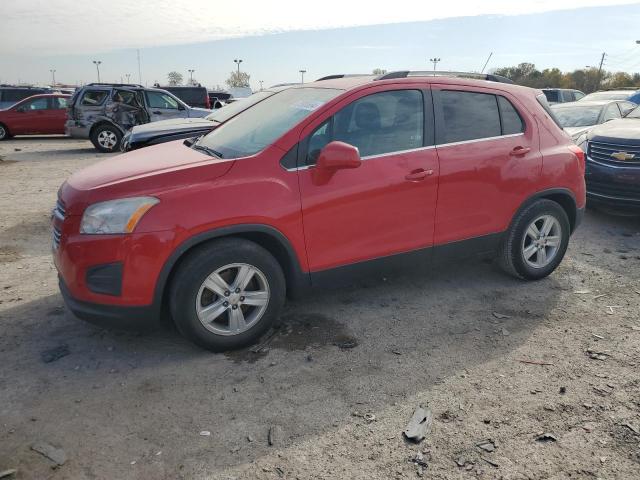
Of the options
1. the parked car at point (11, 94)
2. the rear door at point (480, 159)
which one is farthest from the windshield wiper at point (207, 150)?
the parked car at point (11, 94)

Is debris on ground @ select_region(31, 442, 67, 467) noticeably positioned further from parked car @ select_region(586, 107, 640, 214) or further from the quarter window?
parked car @ select_region(586, 107, 640, 214)

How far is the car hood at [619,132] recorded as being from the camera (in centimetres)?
659

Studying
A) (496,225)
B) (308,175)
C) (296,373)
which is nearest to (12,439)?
(296,373)

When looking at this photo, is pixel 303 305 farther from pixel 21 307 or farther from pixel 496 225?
pixel 21 307

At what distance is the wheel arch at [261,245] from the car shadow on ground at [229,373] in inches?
17.4

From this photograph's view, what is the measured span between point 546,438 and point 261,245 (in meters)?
2.08

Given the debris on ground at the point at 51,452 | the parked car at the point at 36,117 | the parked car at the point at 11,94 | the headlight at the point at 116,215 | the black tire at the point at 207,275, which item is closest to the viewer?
the debris on ground at the point at 51,452

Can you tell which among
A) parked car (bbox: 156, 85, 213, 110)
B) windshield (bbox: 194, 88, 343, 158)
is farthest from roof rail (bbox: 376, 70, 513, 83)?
parked car (bbox: 156, 85, 213, 110)

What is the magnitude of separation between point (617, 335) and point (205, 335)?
9.87ft

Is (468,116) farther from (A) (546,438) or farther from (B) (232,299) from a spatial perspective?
(A) (546,438)

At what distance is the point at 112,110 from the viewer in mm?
13875

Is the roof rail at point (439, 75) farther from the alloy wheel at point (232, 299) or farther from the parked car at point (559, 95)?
the parked car at point (559, 95)

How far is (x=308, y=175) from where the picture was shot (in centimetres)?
346

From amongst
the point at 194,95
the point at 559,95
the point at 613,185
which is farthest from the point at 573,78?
the point at 613,185
